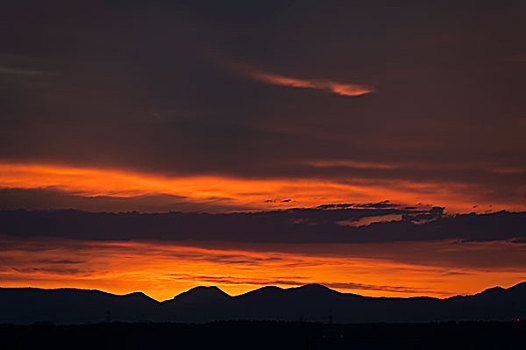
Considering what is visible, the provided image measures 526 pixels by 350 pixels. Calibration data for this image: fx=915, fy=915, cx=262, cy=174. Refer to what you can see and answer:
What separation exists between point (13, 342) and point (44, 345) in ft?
23.5

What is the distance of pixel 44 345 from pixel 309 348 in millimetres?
57555

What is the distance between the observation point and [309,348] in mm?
197250

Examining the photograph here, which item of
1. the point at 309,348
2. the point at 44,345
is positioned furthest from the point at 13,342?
the point at 309,348

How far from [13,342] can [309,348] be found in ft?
207

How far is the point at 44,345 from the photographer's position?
199 meters

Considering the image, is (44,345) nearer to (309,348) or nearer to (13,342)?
(13,342)

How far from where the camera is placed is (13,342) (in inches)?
7667
